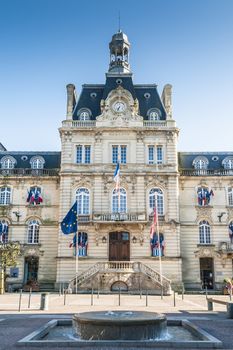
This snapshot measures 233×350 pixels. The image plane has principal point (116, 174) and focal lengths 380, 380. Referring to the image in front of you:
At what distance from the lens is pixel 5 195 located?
143ft

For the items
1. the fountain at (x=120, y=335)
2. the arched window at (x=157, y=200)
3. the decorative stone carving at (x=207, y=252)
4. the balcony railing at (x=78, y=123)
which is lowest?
the fountain at (x=120, y=335)

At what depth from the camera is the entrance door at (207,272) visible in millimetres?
40641

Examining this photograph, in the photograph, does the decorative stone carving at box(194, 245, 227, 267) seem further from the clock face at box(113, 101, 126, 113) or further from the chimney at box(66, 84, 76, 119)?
the chimney at box(66, 84, 76, 119)

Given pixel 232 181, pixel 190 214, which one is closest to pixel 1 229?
pixel 190 214

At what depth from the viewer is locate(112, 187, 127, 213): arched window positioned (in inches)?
1583

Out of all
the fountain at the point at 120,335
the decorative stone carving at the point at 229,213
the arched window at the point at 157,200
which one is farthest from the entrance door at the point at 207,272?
the fountain at the point at 120,335

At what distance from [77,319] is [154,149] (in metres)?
29.9

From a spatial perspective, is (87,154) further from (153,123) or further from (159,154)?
(153,123)

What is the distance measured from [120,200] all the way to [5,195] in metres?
13.5

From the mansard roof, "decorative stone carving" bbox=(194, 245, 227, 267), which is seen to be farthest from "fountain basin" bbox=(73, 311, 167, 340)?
the mansard roof

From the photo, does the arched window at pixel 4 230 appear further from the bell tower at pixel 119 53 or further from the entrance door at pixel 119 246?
the bell tower at pixel 119 53

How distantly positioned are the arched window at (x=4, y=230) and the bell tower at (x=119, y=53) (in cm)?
2244

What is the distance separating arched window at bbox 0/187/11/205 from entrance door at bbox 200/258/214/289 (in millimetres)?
22654

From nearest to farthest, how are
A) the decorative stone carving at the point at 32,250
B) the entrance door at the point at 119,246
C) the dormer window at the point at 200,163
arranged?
the entrance door at the point at 119,246 → the decorative stone carving at the point at 32,250 → the dormer window at the point at 200,163
